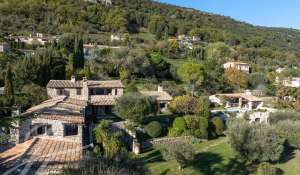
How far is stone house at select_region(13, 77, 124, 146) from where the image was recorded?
2097cm

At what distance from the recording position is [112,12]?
96.9 meters

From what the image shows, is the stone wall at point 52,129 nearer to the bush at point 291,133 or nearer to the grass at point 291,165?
the grass at point 291,165

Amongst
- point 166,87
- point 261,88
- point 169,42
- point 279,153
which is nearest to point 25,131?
point 279,153

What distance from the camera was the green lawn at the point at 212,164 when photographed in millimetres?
23469

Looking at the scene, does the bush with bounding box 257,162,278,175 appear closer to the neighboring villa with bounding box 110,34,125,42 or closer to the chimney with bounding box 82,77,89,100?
the chimney with bounding box 82,77,89,100

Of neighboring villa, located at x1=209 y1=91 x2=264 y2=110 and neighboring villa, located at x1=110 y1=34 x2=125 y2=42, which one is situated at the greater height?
neighboring villa, located at x1=110 y1=34 x2=125 y2=42

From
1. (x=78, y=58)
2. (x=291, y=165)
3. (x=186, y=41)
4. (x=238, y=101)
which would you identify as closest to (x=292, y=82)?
(x=238, y=101)

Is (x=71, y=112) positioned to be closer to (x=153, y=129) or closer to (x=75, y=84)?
(x=153, y=129)

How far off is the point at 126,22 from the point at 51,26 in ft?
79.4

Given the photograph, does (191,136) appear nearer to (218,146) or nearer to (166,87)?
(218,146)

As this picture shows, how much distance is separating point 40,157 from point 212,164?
12925 mm

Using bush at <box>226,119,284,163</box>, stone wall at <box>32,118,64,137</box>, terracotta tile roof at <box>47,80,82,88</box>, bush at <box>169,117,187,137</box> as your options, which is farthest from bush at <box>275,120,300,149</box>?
terracotta tile roof at <box>47,80,82,88</box>

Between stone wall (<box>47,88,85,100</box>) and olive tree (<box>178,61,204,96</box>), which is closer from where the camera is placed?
stone wall (<box>47,88,85,100</box>)

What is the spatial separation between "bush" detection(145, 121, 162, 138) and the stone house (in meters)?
4.82
